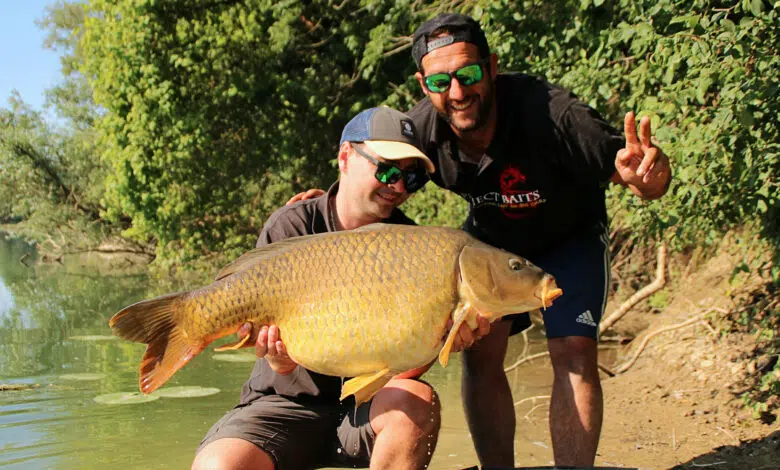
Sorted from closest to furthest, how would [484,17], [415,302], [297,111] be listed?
[415,302]
[484,17]
[297,111]

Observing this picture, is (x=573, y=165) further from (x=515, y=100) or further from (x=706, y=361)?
(x=706, y=361)

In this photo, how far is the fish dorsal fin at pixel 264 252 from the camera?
2.66 metres

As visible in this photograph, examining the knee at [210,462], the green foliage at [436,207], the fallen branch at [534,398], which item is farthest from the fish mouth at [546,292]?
the green foliage at [436,207]

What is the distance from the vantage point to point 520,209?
3209 mm

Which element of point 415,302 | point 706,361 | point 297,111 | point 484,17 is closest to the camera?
point 415,302

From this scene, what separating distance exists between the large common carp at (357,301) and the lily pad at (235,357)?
5.23m

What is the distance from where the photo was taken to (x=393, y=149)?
2.88 meters

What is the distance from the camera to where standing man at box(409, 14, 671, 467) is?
3.00 metres

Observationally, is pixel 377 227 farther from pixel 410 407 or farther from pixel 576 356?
pixel 576 356

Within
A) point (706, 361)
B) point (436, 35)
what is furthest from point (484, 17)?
point (436, 35)

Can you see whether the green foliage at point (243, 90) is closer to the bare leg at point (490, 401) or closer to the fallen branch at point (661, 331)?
the fallen branch at point (661, 331)

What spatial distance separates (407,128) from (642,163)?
0.83m

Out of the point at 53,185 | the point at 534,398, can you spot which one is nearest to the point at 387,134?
the point at 534,398

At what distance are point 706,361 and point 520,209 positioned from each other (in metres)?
3.00
